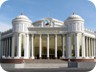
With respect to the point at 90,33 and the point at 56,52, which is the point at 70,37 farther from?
the point at 90,33

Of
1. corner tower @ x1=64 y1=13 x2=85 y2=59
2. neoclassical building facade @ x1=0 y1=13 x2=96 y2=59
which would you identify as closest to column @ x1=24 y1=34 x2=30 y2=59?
neoclassical building facade @ x1=0 y1=13 x2=96 y2=59

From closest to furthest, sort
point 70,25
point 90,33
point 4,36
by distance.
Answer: point 70,25 < point 90,33 < point 4,36

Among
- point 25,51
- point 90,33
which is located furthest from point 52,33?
point 90,33

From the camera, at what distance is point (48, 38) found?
213 feet

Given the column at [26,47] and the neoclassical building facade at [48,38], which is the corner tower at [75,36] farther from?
the column at [26,47]

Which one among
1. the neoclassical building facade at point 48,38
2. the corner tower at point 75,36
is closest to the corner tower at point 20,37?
the neoclassical building facade at point 48,38

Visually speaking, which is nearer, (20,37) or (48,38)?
(20,37)

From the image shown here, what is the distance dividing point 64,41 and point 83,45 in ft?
14.3

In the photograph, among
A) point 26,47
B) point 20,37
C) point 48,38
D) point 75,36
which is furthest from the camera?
point 48,38

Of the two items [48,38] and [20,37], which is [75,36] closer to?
[48,38]

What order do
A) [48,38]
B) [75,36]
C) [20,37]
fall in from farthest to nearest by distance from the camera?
[48,38]
[20,37]
[75,36]

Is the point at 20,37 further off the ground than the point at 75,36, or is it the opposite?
the point at 75,36

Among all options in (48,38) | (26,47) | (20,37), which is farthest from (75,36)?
(20,37)

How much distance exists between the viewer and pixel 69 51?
63.4 meters
